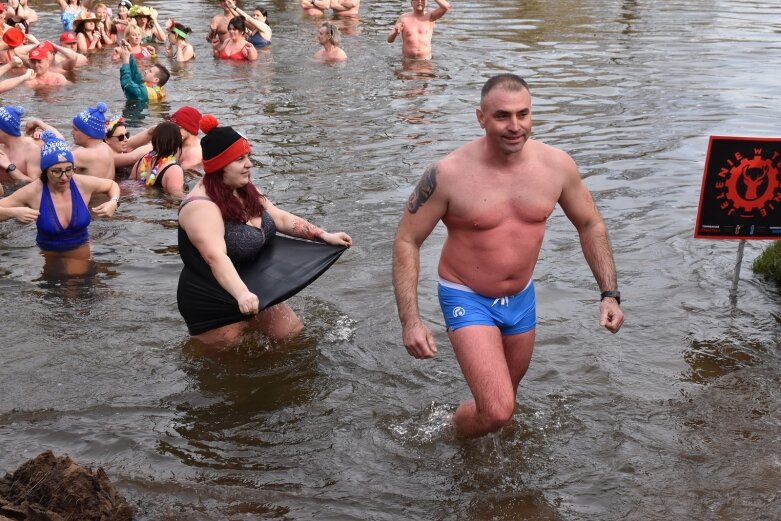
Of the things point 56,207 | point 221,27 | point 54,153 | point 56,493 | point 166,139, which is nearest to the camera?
point 56,493

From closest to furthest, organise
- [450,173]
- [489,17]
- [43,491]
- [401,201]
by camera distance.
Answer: [43,491] → [450,173] → [401,201] → [489,17]

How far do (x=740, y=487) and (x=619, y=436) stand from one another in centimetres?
83

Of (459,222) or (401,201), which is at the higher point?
(459,222)

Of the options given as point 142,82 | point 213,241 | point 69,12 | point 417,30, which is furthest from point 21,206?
point 69,12

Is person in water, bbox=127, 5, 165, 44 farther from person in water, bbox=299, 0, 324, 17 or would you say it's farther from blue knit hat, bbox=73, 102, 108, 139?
blue knit hat, bbox=73, 102, 108, 139

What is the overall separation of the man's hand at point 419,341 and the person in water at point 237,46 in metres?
15.7

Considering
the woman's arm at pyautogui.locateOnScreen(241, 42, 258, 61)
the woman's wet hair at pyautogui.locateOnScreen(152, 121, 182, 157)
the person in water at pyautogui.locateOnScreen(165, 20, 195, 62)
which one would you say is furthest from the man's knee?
the person in water at pyautogui.locateOnScreen(165, 20, 195, 62)

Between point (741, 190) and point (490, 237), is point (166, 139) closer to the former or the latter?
point (741, 190)

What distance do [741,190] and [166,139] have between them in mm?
6111

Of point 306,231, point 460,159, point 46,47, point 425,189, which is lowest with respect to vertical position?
point 46,47

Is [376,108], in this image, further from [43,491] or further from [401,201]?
[43,491]

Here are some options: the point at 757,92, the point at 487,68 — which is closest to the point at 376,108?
the point at 487,68

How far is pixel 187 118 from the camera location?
11031 mm

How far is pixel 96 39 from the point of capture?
21828 millimetres
